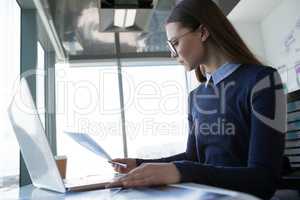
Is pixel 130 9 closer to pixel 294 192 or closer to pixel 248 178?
pixel 294 192

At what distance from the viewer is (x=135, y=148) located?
3.77 meters

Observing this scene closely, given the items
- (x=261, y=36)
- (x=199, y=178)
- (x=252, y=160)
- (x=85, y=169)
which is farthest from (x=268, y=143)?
(x=85, y=169)

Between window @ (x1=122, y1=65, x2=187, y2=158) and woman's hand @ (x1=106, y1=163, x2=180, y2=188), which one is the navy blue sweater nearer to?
woman's hand @ (x1=106, y1=163, x2=180, y2=188)

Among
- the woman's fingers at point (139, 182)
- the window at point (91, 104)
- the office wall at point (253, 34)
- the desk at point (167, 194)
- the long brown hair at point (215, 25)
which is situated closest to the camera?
the desk at point (167, 194)

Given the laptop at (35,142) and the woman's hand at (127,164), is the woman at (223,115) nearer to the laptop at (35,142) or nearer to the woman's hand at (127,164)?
the woman's hand at (127,164)

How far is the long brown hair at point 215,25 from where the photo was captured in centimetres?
108

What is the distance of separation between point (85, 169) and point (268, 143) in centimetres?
282

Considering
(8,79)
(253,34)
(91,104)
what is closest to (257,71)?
(253,34)

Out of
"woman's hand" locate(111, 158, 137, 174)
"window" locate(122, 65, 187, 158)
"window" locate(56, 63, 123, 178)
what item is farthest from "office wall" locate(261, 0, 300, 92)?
"window" locate(56, 63, 123, 178)

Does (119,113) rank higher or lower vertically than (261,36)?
lower

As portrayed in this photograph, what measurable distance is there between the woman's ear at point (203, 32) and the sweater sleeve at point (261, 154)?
26cm

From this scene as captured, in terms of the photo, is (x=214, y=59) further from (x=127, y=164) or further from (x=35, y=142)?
(x=35, y=142)

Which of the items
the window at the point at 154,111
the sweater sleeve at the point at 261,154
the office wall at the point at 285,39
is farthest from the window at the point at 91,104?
the sweater sleeve at the point at 261,154

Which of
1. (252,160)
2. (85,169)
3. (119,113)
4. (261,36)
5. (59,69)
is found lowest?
(85,169)
